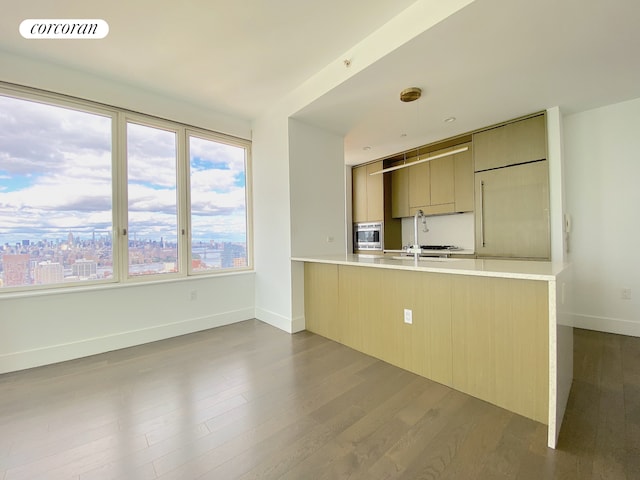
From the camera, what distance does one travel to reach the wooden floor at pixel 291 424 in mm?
1301

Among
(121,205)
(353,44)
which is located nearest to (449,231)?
(353,44)

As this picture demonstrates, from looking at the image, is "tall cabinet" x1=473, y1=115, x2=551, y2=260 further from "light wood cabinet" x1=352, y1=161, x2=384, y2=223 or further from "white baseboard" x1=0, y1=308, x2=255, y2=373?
"white baseboard" x1=0, y1=308, x2=255, y2=373

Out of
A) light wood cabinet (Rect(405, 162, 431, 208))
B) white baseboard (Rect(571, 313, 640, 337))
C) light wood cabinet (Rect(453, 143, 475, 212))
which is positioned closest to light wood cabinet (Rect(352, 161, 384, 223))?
light wood cabinet (Rect(405, 162, 431, 208))

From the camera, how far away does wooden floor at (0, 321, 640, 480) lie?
1.30 meters

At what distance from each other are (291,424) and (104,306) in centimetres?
232

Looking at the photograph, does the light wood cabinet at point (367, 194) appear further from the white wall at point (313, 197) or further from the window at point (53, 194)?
the window at point (53, 194)

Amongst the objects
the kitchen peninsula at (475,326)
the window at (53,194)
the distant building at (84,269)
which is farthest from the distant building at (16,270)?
the kitchen peninsula at (475,326)

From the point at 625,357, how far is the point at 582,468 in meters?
1.90

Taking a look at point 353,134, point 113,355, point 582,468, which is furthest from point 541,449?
point 353,134

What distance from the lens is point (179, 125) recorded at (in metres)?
3.32

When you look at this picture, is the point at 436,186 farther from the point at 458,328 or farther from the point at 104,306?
the point at 104,306

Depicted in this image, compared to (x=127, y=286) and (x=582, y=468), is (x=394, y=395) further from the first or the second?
(x=127, y=286)

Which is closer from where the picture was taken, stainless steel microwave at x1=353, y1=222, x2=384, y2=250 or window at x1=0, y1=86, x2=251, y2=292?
window at x1=0, y1=86, x2=251, y2=292

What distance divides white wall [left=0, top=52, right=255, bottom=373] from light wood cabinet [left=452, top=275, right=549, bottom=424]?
273cm
